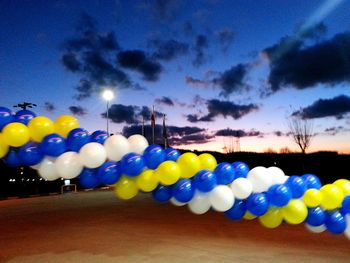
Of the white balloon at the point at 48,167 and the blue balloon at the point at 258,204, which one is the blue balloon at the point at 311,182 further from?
the white balloon at the point at 48,167

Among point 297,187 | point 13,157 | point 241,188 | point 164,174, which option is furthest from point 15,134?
point 297,187

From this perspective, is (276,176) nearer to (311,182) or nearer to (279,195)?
(279,195)

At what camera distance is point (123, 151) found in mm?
4316

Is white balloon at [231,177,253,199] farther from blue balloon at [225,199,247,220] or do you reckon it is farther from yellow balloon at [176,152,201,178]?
yellow balloon at [176,152,201,178]

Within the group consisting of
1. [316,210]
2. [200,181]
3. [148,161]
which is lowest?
[316,210]

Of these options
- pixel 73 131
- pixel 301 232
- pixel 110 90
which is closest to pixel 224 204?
pixel 73 131

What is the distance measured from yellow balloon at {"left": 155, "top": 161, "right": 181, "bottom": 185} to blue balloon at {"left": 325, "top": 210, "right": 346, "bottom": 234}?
214 centimetres

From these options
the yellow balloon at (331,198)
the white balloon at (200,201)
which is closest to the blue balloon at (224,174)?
the white balloon at (200,201)

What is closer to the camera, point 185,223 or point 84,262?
point 84,262

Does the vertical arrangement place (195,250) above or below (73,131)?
below

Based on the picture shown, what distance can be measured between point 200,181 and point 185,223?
8.33 metres

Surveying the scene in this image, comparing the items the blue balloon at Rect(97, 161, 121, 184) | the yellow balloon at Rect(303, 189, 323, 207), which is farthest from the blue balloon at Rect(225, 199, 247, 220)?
the blue balloon at Rect(97, 161, 121, 184)

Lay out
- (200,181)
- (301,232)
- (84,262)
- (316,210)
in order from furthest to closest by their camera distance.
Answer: (301,232) < (84,262) < (316,210) < (200,181)

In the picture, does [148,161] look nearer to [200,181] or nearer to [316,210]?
[200,181]
